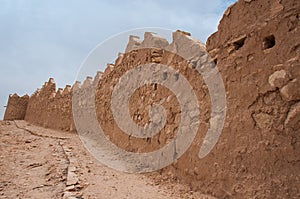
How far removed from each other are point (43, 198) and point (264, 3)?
9.46 feet

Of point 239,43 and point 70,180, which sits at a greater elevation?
point 239,43

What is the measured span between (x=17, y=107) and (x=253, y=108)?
16079 mm

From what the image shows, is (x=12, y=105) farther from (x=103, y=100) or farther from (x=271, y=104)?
(x=271, y=104)

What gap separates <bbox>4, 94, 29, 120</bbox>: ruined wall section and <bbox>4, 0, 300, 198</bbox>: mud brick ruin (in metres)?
14.5

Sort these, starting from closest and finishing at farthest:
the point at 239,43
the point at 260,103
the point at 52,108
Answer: the point at 260,103 < the point at 239,43 < the point at 52,108

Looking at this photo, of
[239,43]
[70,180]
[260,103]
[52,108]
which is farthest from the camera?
[52,108]

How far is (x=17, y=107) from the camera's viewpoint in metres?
15.1

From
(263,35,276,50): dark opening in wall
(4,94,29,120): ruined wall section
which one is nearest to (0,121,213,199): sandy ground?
(263,35,276,50): dark opening in wall

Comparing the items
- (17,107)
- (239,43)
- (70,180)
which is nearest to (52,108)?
(17,107)

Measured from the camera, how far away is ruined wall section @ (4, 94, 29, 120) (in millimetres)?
15028

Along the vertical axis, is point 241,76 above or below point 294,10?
below

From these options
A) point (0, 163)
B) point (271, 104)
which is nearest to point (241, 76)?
point (271, 104)

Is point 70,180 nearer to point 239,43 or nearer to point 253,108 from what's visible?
point 253,108

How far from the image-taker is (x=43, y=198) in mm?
2359
